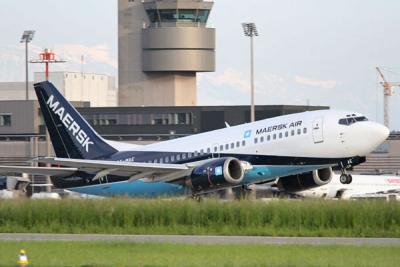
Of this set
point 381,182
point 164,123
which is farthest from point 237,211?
point 164,123

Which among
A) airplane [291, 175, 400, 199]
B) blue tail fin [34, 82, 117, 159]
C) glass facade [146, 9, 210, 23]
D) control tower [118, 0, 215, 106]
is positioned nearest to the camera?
blue tail fin [34, 82, 117, 159]

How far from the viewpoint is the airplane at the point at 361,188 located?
68194mm

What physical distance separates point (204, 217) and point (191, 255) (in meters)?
10.8

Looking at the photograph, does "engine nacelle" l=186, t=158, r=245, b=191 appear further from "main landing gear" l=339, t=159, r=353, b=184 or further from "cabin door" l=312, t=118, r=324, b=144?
"main landing gear" l=339, t=159, r=353, b=184

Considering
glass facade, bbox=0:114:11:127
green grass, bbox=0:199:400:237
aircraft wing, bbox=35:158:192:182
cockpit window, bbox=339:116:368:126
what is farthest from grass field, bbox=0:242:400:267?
glass facade, bbox=0:114:11:127

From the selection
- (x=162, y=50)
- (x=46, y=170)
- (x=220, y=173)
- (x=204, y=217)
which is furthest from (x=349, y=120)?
(x=162, y=50)

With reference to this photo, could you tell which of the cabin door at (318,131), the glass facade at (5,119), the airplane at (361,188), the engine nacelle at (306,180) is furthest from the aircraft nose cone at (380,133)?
the glass facade at (5,119)

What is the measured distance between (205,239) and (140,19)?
101 m

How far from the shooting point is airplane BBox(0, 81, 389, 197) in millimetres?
52250

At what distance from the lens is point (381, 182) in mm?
74438

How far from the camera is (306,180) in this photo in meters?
56.1

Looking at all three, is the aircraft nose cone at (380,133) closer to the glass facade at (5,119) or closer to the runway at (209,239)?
the runway at (209,239)

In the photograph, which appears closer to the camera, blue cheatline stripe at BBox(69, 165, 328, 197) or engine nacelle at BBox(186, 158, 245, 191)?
engine nacelle at BBox(186, 158, 245, 191)

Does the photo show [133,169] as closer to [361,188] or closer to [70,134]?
[70,134]
